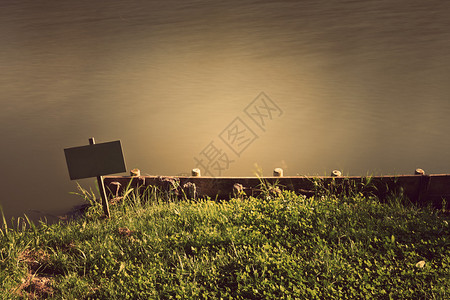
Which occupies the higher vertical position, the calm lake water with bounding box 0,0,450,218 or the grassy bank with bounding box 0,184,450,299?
the calm lake water with bounding box 0,0,450,218

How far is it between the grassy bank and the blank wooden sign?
0.65 m

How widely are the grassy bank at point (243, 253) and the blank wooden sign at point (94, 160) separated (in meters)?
0.65

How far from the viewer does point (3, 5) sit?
18938mm

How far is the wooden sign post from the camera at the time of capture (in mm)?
4359

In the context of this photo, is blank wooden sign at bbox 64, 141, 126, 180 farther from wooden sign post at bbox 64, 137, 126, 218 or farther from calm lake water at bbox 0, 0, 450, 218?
calm lake water at bbox 0, 0, 450, 218

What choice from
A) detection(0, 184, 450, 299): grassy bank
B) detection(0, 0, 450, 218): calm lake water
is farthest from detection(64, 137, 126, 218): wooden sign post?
detection(0, 0, 450, 218): calm lake water

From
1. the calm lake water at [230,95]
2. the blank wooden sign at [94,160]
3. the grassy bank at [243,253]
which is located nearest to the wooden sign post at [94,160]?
the blank wooden sign at [94,160]

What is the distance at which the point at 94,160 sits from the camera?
14.5 ft

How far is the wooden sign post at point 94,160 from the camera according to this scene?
4359 mm

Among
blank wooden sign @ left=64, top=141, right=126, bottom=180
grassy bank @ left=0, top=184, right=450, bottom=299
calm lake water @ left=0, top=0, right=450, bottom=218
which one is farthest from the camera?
calm lake water @ left=0, top=0, right=450, bottom=218

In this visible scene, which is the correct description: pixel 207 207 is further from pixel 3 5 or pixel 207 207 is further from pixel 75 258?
pixel 3 5

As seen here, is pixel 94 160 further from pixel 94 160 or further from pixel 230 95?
pixel 230 95

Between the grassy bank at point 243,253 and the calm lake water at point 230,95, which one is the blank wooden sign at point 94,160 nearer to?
the grassy bank at point 243,253

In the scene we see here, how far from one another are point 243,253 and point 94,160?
76.6 inches
